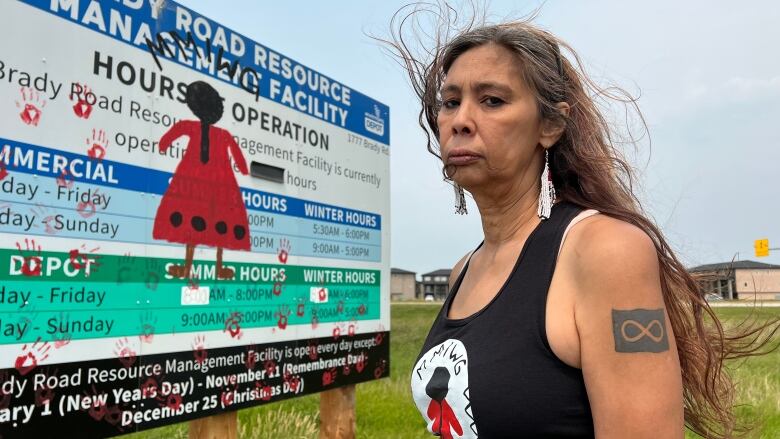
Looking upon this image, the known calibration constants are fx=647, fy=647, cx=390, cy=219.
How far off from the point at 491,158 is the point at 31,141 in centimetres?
182

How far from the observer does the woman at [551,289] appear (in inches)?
51.9

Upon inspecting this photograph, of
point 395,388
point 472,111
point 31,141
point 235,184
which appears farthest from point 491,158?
point 395,388

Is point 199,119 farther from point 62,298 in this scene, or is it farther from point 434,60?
point 434,60

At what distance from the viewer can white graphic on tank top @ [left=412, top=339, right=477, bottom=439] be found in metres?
1.51

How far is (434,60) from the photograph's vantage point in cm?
209

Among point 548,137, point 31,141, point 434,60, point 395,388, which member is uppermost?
point 434,60

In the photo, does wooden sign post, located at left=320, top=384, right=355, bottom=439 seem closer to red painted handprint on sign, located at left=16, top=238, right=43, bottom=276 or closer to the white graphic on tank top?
red painted handprint on sign, located at left=16, top=238, right=43, bottom=276

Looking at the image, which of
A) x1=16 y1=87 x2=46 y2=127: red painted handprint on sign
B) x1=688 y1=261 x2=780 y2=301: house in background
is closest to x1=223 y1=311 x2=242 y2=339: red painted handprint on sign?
x1=16 y1=87 x2=46 y2=127: red painted handprint on sign

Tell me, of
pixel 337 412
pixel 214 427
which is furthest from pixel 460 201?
pixel 337 412

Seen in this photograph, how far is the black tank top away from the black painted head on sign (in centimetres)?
204

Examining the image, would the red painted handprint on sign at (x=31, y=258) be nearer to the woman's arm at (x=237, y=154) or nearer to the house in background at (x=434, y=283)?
the woman's arm at (x=237, y=154)

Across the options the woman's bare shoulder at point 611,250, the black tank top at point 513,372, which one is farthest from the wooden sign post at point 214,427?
the woman's bare shoulder at point 611,250

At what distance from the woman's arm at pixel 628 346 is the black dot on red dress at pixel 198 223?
222cm

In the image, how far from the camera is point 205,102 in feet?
10.7
